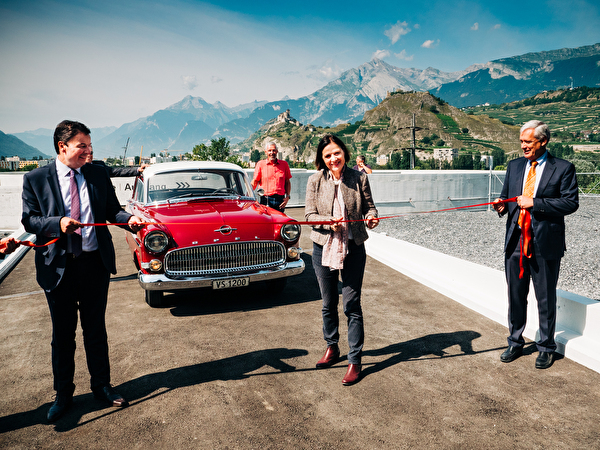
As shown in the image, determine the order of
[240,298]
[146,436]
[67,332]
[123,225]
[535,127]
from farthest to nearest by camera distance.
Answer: [240,298], [535,127], [123,225], [67,332], [146,436]

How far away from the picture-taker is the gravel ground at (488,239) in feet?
19.4

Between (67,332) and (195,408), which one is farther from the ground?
(67,332)

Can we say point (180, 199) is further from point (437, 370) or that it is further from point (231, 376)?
point (437, 370)

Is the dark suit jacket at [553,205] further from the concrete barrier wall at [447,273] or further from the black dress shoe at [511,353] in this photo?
the black dress shoe at [511,353]

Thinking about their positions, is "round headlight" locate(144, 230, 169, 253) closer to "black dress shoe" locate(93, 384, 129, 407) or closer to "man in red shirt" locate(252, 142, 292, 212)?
"black dress shoe" locate(93, 384, 129, 407)

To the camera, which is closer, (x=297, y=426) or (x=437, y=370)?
(x=297, y=426)

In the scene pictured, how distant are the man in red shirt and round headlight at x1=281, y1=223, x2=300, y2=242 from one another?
2.12 meters

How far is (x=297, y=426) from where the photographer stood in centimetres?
271

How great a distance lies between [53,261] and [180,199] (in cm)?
313

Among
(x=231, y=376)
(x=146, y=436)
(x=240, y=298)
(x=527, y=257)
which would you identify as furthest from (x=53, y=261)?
(x=527, y=257)

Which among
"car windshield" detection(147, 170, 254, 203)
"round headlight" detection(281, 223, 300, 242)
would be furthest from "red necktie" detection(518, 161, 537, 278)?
"car windshield" detection(147, 170, 254, 203)

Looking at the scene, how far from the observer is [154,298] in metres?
5.08

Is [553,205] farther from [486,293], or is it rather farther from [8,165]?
[8,165]

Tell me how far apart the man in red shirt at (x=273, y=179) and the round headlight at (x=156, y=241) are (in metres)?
3.04
